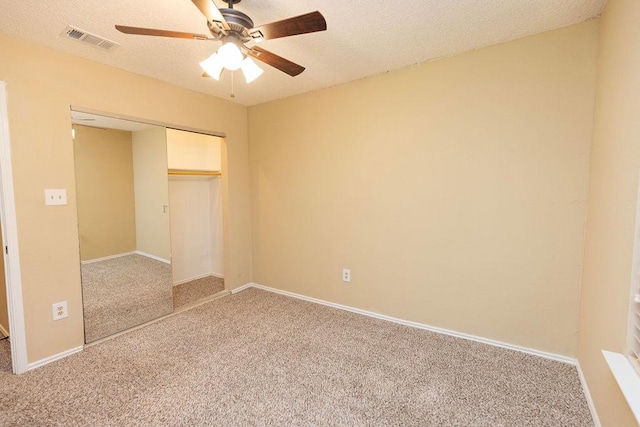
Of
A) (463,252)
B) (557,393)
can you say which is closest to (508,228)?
(463,252)

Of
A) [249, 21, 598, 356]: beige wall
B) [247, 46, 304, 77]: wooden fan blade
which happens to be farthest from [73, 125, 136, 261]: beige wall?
[247, 46, 304, 77]: wooden fan blade

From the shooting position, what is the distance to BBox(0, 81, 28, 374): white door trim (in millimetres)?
1975

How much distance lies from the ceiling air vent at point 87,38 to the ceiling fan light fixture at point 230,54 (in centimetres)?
117

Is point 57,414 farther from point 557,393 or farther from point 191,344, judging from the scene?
point 557,393

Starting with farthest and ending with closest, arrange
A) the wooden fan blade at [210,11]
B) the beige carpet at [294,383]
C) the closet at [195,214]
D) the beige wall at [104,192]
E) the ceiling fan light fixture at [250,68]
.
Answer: the closet at [195,214], the beige wall at [104,192], the ceiling fan light fixture at [250,68], the beige carpet at [294,383], the wooden fan blade at [210,11]

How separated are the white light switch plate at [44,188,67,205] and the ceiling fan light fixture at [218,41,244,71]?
68.0 inches

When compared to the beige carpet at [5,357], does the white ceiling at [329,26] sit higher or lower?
higher

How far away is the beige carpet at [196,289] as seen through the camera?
337 centimetres

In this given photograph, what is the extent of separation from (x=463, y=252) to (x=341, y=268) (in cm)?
123

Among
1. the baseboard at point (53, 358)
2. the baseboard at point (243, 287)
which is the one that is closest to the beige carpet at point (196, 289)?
the baseboard at point (243, 287)

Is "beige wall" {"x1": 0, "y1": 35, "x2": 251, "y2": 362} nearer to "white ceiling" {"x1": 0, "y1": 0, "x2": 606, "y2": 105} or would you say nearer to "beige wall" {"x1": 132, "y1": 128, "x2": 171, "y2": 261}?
"white ceiling" {"x1": 0, "y1": 0, "x2": 606, "y2": 105}

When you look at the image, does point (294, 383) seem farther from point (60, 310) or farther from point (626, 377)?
point (60, 310)

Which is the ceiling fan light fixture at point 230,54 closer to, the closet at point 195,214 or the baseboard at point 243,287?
the closet at point 195,214

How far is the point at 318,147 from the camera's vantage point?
10.5 ft
